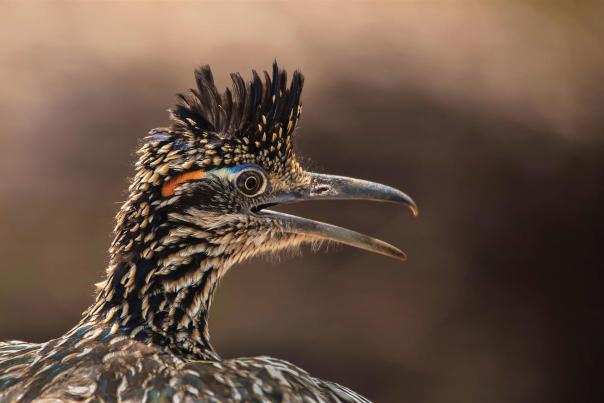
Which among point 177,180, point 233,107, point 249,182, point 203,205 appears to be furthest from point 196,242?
point 233,107

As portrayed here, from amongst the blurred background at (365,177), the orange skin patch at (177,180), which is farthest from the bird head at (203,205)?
the blurred background at (365,177)

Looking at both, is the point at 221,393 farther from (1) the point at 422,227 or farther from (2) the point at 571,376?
(2) the point at 571,376

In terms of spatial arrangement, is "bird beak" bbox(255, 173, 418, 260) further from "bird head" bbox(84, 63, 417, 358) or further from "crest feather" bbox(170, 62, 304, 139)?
"crest feather" bbox(170, 62, 304, 139)

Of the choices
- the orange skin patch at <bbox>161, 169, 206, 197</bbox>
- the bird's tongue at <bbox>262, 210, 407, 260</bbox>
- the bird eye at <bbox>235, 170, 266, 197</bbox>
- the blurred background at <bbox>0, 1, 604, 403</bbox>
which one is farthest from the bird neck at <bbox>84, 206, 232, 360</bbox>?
the blurred background at <bbox>0, 1, 604, 403</bbox>

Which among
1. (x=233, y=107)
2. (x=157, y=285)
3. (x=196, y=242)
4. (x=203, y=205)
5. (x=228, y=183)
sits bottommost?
(x=157, y=285)

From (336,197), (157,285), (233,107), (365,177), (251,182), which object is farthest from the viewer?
(365,177)

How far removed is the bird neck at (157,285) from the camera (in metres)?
4.16

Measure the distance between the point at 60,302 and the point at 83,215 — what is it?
812 mm

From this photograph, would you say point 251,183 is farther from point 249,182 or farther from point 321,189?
point 321,189

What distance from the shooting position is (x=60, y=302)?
8.12 meters

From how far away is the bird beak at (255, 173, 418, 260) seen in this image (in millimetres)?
4473

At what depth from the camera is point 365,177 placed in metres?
8.36

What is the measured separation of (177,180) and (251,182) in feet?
1.30

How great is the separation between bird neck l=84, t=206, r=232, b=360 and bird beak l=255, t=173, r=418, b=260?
469 millimetres
